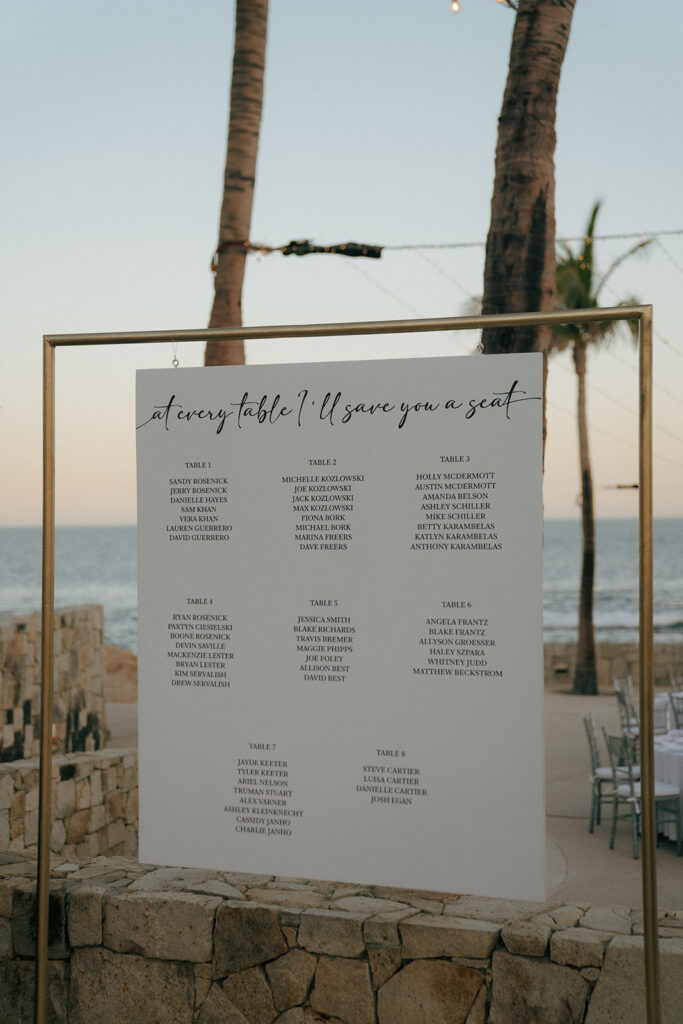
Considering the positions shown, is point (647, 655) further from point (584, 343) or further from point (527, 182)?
point (584, 343)

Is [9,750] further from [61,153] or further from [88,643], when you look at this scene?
[61,153]

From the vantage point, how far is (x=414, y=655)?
2.56 metres

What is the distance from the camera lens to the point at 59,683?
9648 mm

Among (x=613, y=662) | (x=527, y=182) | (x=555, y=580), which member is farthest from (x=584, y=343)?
(x=555, y=580)

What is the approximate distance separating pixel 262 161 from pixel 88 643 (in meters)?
25.1

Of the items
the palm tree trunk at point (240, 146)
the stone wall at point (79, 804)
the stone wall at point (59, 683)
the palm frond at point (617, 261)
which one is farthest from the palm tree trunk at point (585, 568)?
the stone wall at point (79, 804)

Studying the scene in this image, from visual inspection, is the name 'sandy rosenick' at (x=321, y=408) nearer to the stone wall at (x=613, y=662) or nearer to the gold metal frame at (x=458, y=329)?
the gold metal frame at (x=458, y=329)

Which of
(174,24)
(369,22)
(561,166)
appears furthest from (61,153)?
(561,166)

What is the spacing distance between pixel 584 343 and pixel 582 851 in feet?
39.0

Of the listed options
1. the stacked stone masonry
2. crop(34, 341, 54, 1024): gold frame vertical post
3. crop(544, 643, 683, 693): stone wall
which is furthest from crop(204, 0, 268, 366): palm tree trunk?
crop(544, 643, 683, 693): stone wall

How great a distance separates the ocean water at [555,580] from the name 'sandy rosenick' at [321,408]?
114ft

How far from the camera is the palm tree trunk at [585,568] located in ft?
50.0

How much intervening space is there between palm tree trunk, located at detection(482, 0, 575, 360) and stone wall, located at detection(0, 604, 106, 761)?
527 centimetres

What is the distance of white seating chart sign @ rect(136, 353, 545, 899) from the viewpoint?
250cm
